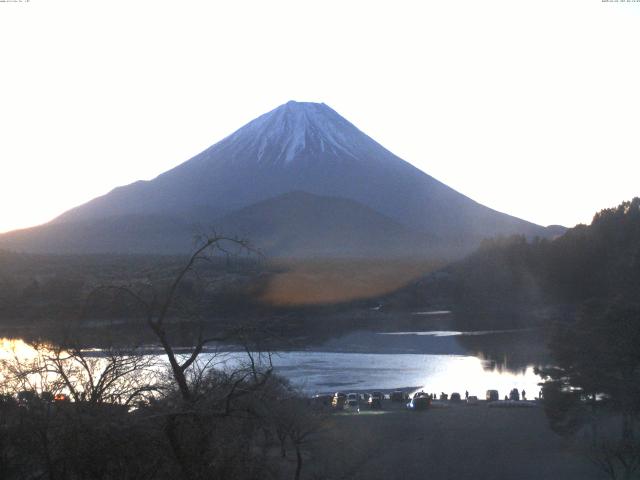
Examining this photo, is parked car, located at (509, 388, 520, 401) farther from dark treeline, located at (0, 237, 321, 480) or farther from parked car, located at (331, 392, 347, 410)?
dark treeline, located at (0, 237, 321, 480)

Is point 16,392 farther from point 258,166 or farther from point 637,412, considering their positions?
point 258,166

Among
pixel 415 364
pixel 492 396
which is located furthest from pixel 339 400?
pixel 415 364

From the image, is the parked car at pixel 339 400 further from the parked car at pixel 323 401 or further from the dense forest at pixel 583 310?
the dense forest at pixel 583 310

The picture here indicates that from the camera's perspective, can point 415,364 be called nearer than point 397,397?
No

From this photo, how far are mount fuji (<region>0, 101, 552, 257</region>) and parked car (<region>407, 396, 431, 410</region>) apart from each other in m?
42.6

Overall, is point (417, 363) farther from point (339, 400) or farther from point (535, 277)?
point (535, 277)

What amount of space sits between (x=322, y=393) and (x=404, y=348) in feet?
33.5

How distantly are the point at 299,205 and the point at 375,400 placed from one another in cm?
6348

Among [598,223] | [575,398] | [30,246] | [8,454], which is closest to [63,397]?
[8,454]

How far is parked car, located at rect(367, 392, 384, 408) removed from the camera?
16422 millimetres

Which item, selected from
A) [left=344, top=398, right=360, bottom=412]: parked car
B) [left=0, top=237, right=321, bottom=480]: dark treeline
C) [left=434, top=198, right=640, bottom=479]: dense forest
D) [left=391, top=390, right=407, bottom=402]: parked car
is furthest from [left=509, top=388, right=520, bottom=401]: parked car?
[left=0, top=237, right=321, bottom=480]: dark treeline

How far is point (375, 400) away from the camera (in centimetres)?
1673

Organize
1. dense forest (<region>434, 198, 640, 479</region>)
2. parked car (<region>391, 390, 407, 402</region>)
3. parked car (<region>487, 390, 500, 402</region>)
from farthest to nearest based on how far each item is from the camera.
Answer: parked car (<region>487, 390, 500, 402</region>) < parked car (<region>391, 390, 407, 402</region>) < dense forest (<region>434, 198, 640, 479</region>)

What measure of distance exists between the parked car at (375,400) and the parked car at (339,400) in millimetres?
514
